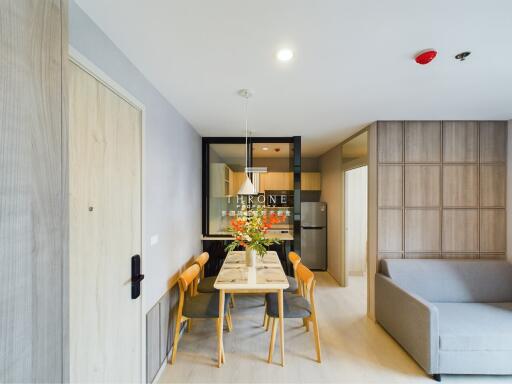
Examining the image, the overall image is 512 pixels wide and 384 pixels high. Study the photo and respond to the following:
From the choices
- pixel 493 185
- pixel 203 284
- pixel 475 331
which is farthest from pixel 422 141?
pixel 203 284

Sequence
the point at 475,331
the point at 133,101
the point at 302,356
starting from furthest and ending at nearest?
the point at 302,356
the point at 475,331
the point at 133,101

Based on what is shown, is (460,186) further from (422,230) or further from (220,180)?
(220,180)

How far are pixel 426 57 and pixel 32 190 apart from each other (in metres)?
2.04

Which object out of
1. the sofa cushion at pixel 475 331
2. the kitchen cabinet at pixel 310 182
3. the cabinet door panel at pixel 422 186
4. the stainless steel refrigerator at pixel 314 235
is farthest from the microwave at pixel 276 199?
the sofa cushion at pixel 475 331

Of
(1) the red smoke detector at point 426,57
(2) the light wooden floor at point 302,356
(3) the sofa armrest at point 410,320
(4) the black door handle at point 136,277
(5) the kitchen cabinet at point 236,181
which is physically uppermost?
(1) the red smoke detector at point 426,57

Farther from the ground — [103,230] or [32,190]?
[32,190]

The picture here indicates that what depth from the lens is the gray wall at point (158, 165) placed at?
1.29m

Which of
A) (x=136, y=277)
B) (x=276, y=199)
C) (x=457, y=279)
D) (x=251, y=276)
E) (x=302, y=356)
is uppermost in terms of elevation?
(x=276, y=199)

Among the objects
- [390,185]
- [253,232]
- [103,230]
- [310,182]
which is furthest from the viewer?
[310,182]

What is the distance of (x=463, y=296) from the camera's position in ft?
8.58

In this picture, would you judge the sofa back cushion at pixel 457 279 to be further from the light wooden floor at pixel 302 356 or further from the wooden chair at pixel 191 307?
the wooden chair at pixel 191 307

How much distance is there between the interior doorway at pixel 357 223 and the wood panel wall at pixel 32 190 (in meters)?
4.71

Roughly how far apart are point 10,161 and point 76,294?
957 mm

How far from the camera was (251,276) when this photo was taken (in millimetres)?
2359
